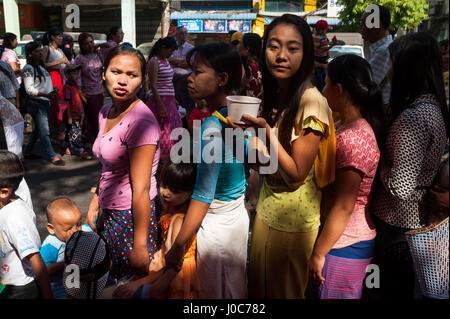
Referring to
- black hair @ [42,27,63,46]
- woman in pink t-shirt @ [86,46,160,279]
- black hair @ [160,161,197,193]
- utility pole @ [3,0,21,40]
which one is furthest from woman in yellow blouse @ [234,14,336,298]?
utility pole @ [3,0,21,40]

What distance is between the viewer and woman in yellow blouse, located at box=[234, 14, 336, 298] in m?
1.64

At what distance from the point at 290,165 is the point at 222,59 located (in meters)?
0.58

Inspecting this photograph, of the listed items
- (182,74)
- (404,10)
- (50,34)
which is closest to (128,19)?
(404,10)

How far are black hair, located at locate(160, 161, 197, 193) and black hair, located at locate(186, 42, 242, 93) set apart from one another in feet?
1.47

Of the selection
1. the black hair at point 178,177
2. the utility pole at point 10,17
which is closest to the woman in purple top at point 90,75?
the black hair at point 178,177

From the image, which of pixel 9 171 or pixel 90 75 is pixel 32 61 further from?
pixel 9 171

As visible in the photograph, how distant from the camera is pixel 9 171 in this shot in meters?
2.14

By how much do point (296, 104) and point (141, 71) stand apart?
839mm

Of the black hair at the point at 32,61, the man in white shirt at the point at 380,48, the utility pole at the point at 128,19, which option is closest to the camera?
the man in white shirt at the point at 380,48

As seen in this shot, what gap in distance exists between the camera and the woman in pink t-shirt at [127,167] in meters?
1.83

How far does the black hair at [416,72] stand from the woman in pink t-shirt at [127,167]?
1.18 m

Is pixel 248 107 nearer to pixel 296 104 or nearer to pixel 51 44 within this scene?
pixel 296 104

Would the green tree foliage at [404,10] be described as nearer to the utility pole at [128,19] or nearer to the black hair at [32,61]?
the utility pole at [128,19]
